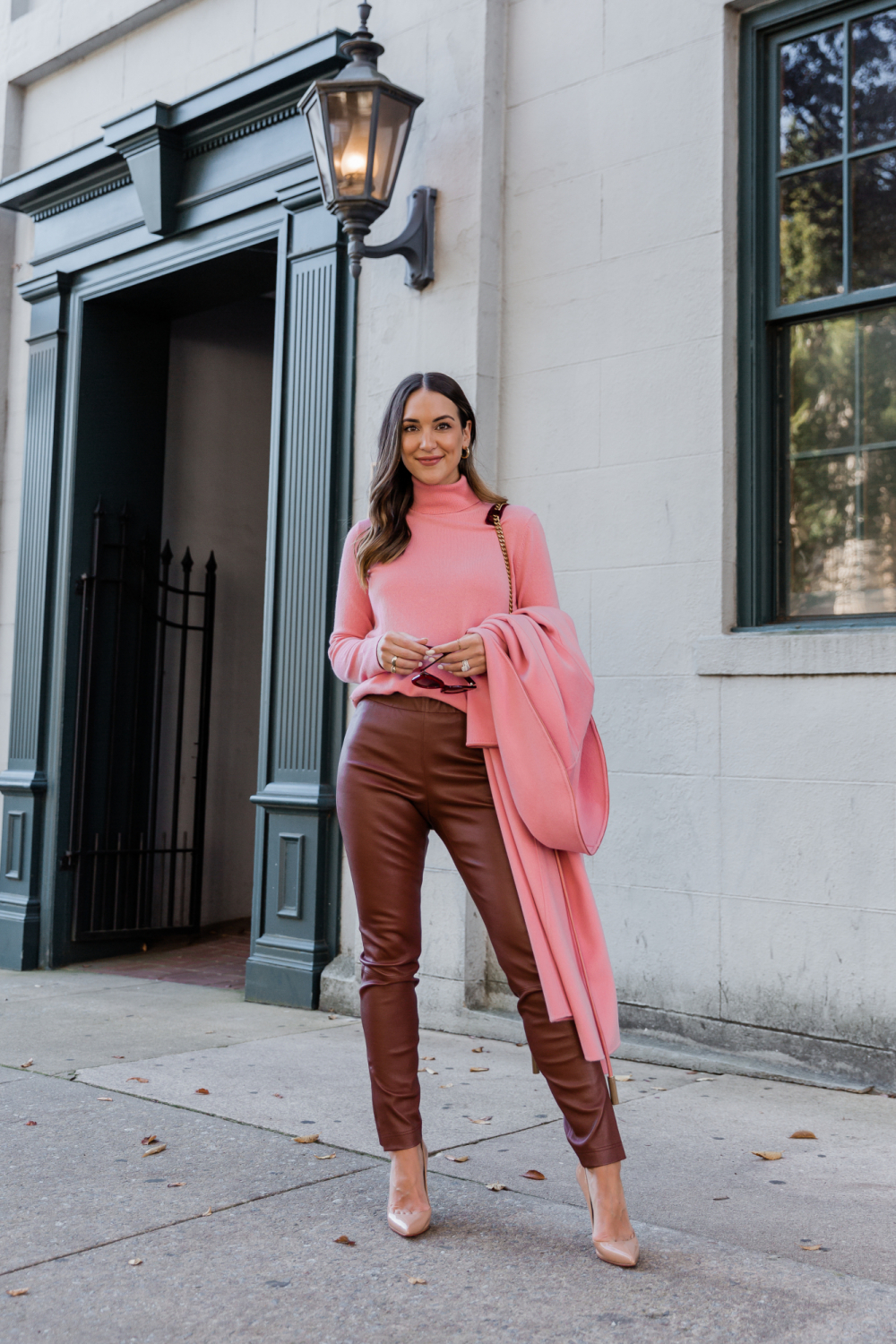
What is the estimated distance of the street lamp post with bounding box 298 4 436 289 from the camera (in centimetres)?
548

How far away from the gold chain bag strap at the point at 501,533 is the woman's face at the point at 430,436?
149 millimetres

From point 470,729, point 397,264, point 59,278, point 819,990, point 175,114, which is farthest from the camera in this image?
point 59,278

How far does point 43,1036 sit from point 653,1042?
257cm

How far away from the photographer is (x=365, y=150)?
5539 millimetres

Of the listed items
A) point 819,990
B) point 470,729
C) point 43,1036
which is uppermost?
point 470,729

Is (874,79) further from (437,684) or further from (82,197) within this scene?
(82,197)

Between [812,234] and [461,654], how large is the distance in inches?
116

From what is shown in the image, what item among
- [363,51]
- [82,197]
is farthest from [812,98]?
[82,197]

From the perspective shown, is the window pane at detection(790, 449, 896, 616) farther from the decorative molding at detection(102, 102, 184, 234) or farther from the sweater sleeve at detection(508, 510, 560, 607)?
the decorative molding at detection(102, 102, 184, 234)

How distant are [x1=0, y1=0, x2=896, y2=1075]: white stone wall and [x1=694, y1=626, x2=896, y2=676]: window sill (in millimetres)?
12

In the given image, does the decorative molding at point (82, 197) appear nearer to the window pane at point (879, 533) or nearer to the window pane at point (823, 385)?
the window pane at point (823, 385)

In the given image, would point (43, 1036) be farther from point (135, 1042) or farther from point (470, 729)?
point (470, 729)

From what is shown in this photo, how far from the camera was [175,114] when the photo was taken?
6879 millimetres

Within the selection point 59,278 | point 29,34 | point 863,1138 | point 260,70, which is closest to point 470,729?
point 863,1138
